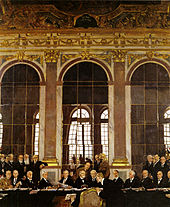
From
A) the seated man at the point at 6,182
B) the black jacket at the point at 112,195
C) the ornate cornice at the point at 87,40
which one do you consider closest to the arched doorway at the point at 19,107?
the seated man at the point at 6,182

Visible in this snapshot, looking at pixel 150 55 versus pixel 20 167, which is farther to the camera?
pixel 150 55

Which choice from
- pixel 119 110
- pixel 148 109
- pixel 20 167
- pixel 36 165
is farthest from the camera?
pixel 119 110

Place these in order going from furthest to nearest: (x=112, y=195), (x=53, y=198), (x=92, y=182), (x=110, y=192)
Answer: (x=92, y=182), (x=110, y=192), (x=112, y=195), (x=53, y=198)

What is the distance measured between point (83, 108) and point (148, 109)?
5.80 feet

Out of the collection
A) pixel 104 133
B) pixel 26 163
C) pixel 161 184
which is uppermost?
pixel 104 133

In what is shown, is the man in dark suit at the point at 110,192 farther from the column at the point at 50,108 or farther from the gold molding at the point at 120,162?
the column at the point at 50,108

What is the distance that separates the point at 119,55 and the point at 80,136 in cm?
255

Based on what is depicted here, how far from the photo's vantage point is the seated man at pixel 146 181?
30.6ft

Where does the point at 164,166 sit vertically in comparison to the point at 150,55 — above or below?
below

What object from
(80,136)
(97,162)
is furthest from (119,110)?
(97,162)

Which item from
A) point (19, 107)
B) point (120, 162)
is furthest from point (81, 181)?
point (19, 107)

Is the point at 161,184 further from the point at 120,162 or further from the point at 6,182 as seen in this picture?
the point at 6,182

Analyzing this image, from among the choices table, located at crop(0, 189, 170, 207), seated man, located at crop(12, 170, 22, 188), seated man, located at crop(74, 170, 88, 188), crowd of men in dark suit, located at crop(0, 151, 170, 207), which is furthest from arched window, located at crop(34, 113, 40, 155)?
seated man, located at crop(74, 170, 88, 188)

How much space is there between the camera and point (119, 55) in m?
10.3
